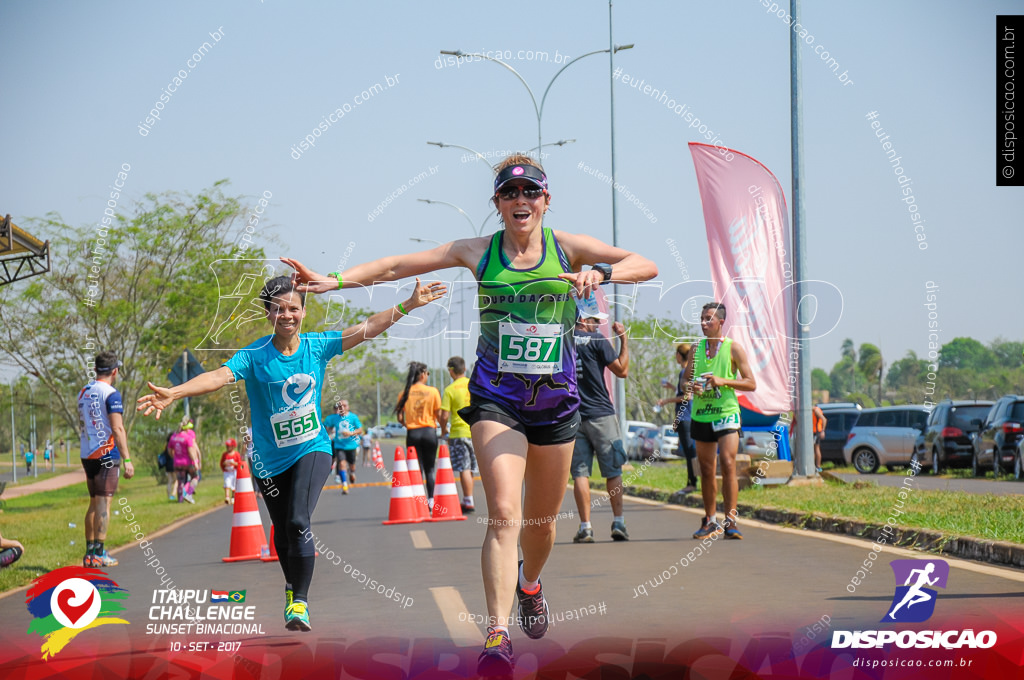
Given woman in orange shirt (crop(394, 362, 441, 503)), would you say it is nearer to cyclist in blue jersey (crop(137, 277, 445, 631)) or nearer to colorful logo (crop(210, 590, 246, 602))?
colorful logo (crop(210, 590, 246, 602))

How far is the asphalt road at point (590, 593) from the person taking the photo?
571 cm

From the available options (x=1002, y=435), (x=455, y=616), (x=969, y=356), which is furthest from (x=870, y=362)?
(x=455, y=616)

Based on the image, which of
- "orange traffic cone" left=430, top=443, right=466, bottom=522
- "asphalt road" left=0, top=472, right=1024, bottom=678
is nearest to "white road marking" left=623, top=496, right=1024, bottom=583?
"asphalt road" left=0, top=472, right=1024, bottom=678

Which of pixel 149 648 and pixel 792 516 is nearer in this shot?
pixel 149 648

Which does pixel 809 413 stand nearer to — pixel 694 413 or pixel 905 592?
pixel 694 413

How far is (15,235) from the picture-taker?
18141 millimetres

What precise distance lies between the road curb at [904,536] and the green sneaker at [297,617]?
4.82m

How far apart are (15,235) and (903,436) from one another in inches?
749

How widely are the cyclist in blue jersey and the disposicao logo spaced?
106 inches

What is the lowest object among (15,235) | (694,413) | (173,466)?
(173,466)

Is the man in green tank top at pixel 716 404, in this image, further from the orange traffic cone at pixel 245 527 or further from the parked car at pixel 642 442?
the parked car at pixel 642 442

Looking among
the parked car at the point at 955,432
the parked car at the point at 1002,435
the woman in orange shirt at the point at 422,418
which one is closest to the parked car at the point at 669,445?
the parked car at the point at 955,432

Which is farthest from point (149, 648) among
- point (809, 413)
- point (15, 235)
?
point (15, 235)

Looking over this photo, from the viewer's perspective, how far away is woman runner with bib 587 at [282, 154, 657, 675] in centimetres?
515
